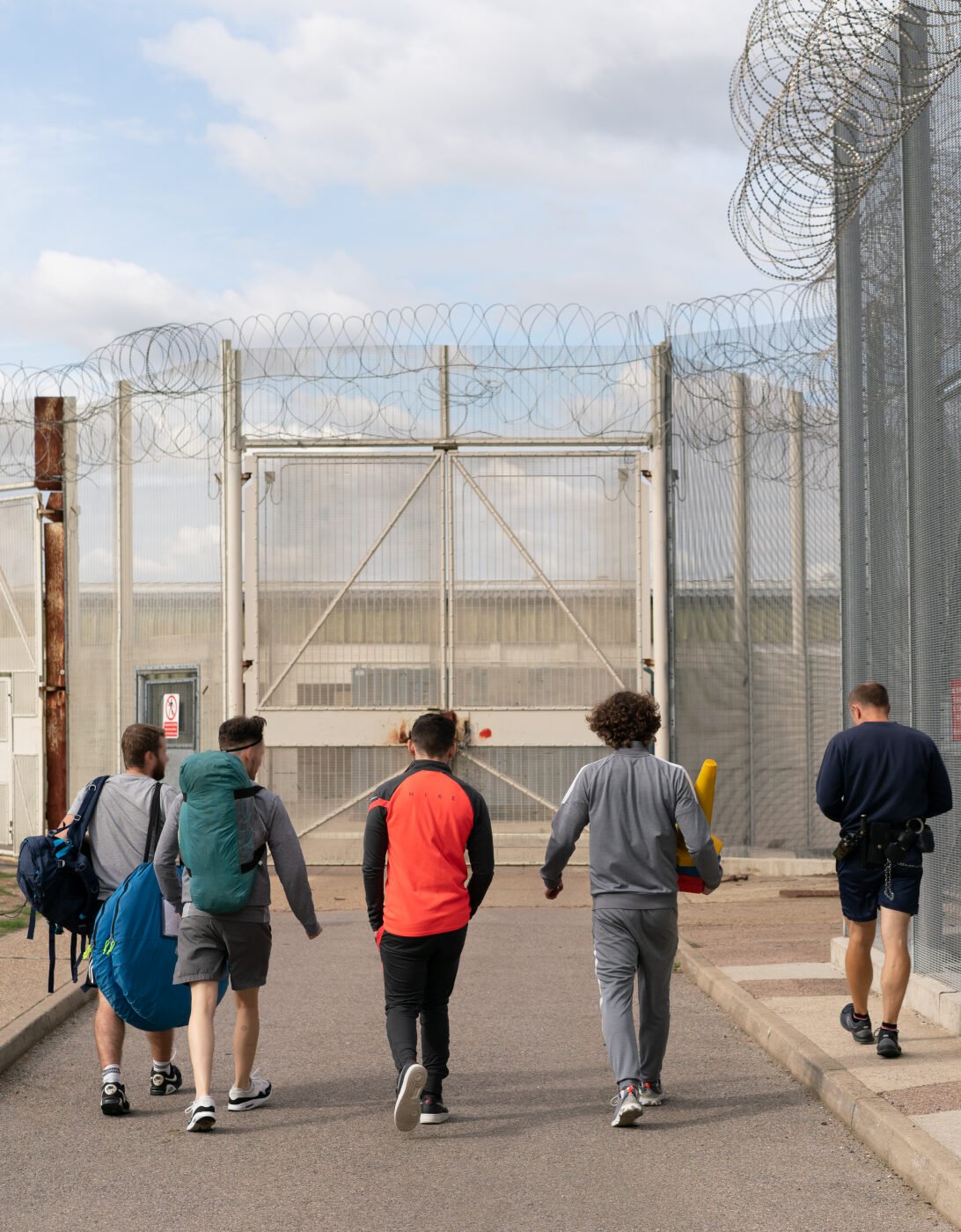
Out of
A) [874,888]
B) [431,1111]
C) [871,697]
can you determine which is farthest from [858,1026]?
[431,1111]

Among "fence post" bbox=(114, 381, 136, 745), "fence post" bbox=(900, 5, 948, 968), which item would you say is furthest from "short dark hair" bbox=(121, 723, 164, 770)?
"fence post" bbox=(114, 381, 136, 745)

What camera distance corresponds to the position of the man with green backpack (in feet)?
21.6

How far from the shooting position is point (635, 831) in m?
6.70

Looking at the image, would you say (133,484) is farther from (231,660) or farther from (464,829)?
(464,829)

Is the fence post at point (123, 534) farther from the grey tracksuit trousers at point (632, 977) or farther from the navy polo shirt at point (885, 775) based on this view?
the grey tracksuit trousers at point (632, 977)

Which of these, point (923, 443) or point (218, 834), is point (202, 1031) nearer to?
point (218, 834)

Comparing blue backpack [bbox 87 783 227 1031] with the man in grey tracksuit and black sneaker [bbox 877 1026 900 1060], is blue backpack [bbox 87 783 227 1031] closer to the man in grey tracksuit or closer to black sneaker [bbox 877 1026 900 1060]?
the man in grey tracksuit

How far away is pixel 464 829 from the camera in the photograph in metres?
6.66

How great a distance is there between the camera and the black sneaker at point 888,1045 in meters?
7.27

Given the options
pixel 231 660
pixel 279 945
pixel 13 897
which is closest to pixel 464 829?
pixel 279 945

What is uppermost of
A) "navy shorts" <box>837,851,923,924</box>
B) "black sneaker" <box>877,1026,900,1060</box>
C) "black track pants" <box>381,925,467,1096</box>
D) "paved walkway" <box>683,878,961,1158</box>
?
"navy shorts" <box>837,851,923,924</box>

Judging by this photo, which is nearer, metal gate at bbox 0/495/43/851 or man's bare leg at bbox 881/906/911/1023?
man's bare leg at bbox 881/906/911/1023

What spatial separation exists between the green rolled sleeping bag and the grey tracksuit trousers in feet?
4.86

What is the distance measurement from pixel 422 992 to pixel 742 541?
10514mm
